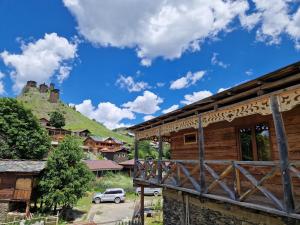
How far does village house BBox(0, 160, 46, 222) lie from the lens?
967 inches

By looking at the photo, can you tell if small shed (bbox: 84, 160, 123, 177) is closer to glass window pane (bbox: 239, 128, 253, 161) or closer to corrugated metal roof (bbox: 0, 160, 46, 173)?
corrugated metal roof (bbox: 0, 160, 46, 173)

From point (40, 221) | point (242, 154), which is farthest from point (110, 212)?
point (242, 154)

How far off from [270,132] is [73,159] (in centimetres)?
2210

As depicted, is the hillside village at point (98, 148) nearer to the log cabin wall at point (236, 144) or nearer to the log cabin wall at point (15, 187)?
the log cabin wall at point (15, 187)

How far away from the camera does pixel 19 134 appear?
39938 mm

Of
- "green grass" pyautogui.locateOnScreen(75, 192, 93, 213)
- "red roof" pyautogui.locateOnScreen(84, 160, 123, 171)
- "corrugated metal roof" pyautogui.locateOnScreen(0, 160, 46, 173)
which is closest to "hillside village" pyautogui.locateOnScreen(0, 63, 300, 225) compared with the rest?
"corrugated metal roof" pyautogui.locateOnScreen(0, 160, 46, 173)

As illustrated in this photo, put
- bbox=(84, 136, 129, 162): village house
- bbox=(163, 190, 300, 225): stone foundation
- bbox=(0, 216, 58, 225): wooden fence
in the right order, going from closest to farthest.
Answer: bbox=(163, 190, 300, 225): stone foundation → bbox=(0, 216, 58, 225): wooden fence → bbox=(84, 136, 129, 162): village house

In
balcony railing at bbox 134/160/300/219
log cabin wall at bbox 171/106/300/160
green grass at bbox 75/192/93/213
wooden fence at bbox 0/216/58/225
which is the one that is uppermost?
log cabin wall at bbox 171/106/300/160

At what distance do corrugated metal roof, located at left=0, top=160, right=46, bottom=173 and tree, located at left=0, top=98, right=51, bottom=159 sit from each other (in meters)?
12.2

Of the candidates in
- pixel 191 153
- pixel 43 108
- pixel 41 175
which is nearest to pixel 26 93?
pixel 43 108

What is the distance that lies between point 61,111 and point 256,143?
353ft

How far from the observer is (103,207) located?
28.6 meters

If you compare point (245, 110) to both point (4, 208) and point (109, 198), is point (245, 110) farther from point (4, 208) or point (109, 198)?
point (109, 198)

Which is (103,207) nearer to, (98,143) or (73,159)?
(73,159)
